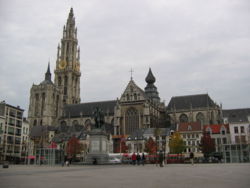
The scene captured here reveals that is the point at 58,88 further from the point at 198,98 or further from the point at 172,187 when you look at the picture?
the point at 172,187

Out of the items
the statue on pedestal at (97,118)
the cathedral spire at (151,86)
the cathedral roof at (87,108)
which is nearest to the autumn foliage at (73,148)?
the cathedral roof at (87,108)

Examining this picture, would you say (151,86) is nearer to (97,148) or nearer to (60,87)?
(60,87)

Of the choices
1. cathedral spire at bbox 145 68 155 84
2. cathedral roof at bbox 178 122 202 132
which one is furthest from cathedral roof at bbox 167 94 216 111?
cathedral roof at bbox 178 122 202 132

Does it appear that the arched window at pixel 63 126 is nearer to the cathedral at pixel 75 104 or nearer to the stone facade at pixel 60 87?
the cathedral at pixel 75 104

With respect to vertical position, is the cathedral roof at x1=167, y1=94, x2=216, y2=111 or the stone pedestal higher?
the cathedral roof at x1=167, y1=94, x2=216, y2=111

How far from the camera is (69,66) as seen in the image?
386 feet

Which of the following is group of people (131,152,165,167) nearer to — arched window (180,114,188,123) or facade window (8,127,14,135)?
facade window (8,127,14,135)

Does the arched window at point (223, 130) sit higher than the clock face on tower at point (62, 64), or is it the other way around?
the clock face on tower at point (62, 64)

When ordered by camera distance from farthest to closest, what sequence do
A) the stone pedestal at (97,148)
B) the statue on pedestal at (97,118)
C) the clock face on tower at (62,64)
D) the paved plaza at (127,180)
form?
the clock face on tower at (62,64) < the statue on pedestal at (97,118) < the stone pedestal at (97,148) < the paved plaza at (127,180)

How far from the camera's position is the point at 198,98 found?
89.3 m

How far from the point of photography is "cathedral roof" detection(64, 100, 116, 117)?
9757 centimetres

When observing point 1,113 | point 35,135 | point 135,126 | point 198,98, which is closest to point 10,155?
point 1,113

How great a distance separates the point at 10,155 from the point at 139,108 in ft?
116

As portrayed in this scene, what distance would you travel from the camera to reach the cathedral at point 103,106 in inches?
3059
